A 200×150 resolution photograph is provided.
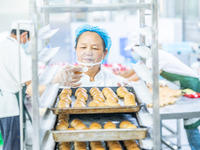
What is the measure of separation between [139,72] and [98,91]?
59 cm

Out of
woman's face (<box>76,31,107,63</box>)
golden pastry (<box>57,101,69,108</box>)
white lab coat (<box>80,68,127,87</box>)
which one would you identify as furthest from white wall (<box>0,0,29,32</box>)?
golden pastry (<box>57,101,69,108</box>)

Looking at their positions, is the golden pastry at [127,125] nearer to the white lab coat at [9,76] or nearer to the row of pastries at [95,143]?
the row of pastries at [95,143]

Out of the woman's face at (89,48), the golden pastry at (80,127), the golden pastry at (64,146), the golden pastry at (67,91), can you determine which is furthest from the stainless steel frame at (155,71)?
the woman's face at (89,48)

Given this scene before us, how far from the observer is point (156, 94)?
1588 mm

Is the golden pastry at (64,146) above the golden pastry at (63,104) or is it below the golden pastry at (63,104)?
below

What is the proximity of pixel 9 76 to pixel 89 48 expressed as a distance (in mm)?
1198

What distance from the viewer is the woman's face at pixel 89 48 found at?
2.71 metres

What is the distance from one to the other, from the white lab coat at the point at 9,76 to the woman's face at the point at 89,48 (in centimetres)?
100

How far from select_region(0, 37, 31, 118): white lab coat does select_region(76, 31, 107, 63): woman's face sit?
1004 millimetres

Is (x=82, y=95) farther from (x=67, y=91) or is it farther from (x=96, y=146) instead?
(x=96, y=146)

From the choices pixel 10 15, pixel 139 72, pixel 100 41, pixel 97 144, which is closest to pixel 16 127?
pixel 100 41

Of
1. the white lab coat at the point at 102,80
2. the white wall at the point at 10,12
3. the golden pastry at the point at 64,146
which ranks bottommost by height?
the golden pastry at the point at 64,146

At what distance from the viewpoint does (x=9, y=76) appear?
349 cm

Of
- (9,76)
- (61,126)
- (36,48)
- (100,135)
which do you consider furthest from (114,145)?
(9,76)
